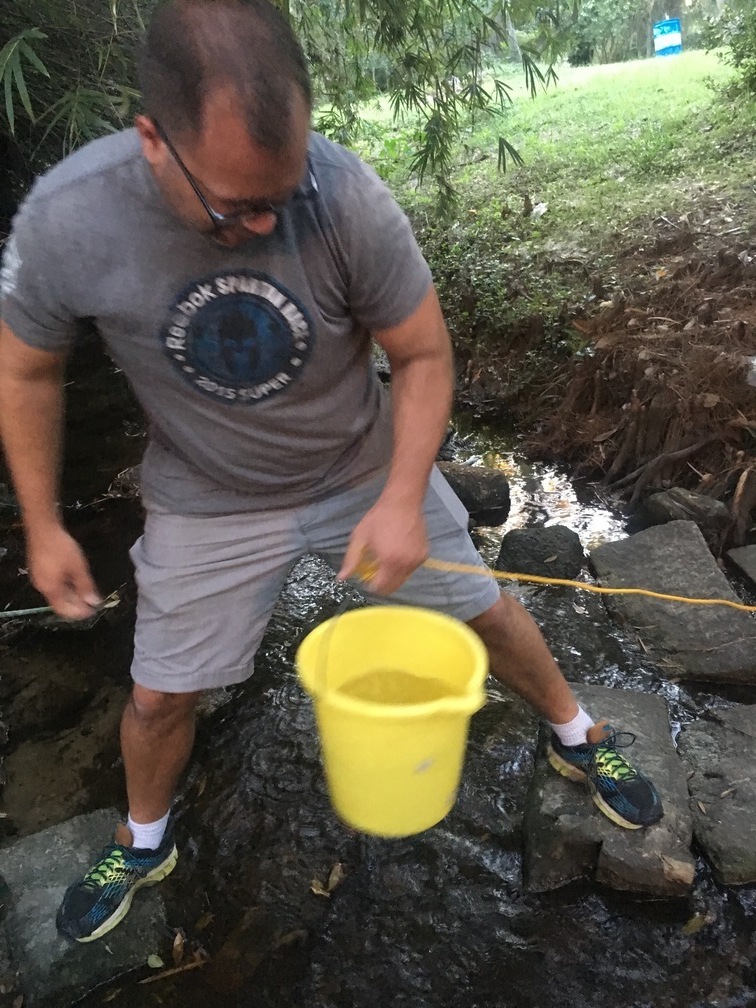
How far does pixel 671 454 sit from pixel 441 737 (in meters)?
2.72

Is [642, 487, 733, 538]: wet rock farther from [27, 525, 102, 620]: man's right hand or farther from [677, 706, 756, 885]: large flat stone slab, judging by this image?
[27, 525, 102, 620]: man's right hand

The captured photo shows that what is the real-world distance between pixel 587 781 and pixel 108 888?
1281 mm

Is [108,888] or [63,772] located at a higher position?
[108,888]

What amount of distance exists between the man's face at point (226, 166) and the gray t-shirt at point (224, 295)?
100 millimetres

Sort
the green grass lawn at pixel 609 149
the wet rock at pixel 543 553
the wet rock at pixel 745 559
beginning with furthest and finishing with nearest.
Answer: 1. the green grass lawn at pixel 609 149
2. the wet rock at pixel 543 553
3. the wet rock at pixel 745 559

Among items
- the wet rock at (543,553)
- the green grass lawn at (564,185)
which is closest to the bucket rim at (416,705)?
the wet rock at (543,553)

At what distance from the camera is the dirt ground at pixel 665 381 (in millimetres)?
3512

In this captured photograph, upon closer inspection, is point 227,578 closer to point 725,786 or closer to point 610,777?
point 610,777

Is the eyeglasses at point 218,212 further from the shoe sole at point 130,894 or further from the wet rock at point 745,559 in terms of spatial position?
the wet rock at point 745,559

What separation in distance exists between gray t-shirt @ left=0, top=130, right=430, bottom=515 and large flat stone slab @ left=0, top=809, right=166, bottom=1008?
114 cm

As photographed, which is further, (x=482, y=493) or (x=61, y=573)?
(x=482, y=493)

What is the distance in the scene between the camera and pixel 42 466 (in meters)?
1.58

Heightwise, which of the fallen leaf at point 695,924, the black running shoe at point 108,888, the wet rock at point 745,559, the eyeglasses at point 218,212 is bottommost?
the wet rock at point 745,559

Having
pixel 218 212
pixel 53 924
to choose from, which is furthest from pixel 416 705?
pixel 53 924
